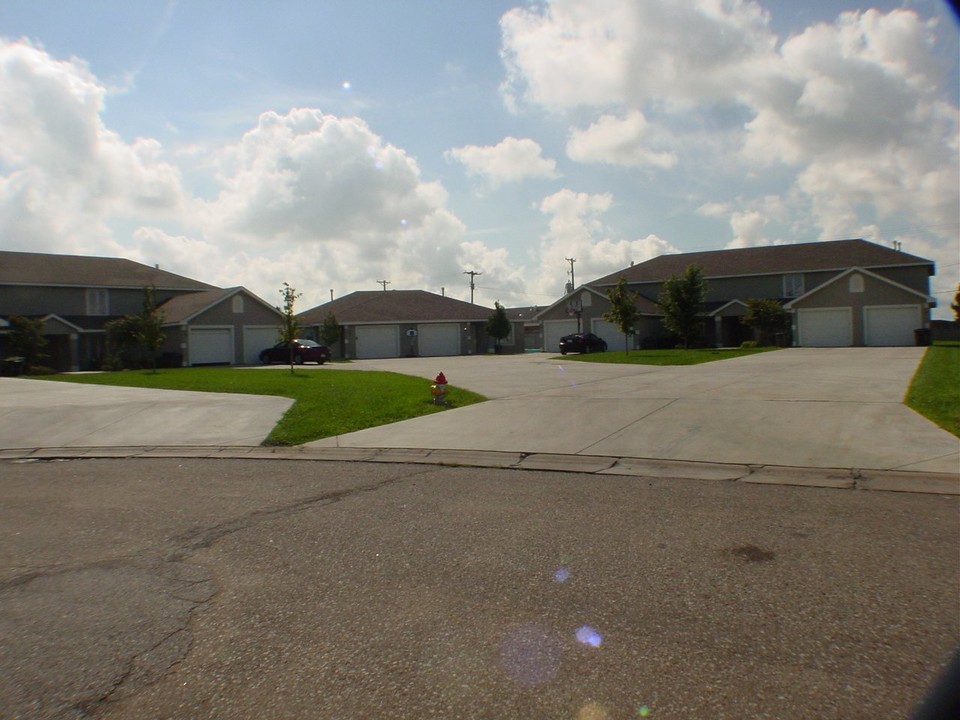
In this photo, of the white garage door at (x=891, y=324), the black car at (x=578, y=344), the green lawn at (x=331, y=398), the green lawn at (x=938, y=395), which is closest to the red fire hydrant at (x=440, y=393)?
the green lawn at (x=331, y=398)

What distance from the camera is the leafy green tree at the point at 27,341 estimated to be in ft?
115

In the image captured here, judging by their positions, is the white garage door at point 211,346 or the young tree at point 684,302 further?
the young tree at point 684,302

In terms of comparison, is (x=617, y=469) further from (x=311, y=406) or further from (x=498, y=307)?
(x=498, y=307)

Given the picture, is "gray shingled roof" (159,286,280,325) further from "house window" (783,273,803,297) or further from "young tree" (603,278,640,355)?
"house window" (783,273,803,297)

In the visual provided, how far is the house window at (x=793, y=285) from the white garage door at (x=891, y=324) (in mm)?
7974

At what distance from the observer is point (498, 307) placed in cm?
5997

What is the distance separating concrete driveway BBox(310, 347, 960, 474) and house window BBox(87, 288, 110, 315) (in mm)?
33348

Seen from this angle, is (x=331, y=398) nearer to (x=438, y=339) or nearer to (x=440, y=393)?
(x=440, y=393)

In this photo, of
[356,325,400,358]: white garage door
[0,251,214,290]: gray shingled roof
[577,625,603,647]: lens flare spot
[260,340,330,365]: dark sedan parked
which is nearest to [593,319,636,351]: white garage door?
[356,325,400,358]: white garage door

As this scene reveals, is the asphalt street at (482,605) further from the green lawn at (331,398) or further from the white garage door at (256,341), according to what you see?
the white garage door at (256,341)

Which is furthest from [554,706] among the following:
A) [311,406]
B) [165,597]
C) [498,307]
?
[498,307]

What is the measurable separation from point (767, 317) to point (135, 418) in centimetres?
3926

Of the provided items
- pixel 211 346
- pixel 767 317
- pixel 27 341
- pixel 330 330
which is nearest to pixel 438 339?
pixel 330 330

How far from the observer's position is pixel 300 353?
39.2 meters
